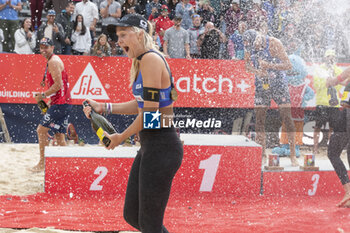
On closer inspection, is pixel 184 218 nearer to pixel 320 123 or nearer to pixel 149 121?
pixel 149 121

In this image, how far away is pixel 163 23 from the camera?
35.3 feet

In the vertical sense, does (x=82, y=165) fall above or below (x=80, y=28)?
below

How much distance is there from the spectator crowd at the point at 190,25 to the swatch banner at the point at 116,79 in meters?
0.39

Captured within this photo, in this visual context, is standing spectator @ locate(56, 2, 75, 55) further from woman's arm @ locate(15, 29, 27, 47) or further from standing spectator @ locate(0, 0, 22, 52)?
standing spectator @ locate(0, 0, 22, 52)

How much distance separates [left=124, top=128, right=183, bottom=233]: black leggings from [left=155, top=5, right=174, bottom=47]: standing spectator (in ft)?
25.7

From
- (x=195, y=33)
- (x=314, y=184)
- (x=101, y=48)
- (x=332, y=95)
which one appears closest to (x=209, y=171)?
(x=314, y=184)

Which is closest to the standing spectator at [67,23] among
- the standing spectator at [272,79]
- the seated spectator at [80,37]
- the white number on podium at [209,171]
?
the seated spectator at [80,37]

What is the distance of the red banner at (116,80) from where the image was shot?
30.7 feet

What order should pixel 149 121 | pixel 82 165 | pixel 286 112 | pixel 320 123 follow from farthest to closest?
pixel 320 123 → pixel 286 112 → pixel 82 165 → pixel 149 121

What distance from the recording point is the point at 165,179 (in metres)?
2.97

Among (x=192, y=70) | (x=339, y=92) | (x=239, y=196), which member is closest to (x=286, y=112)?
(x=239, y=196)

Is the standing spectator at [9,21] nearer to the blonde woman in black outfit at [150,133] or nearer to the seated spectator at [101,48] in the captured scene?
the seated spectator at [101,48]

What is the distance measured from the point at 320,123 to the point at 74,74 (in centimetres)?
520

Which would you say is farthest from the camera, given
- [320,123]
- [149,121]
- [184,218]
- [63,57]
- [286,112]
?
[320,123]
